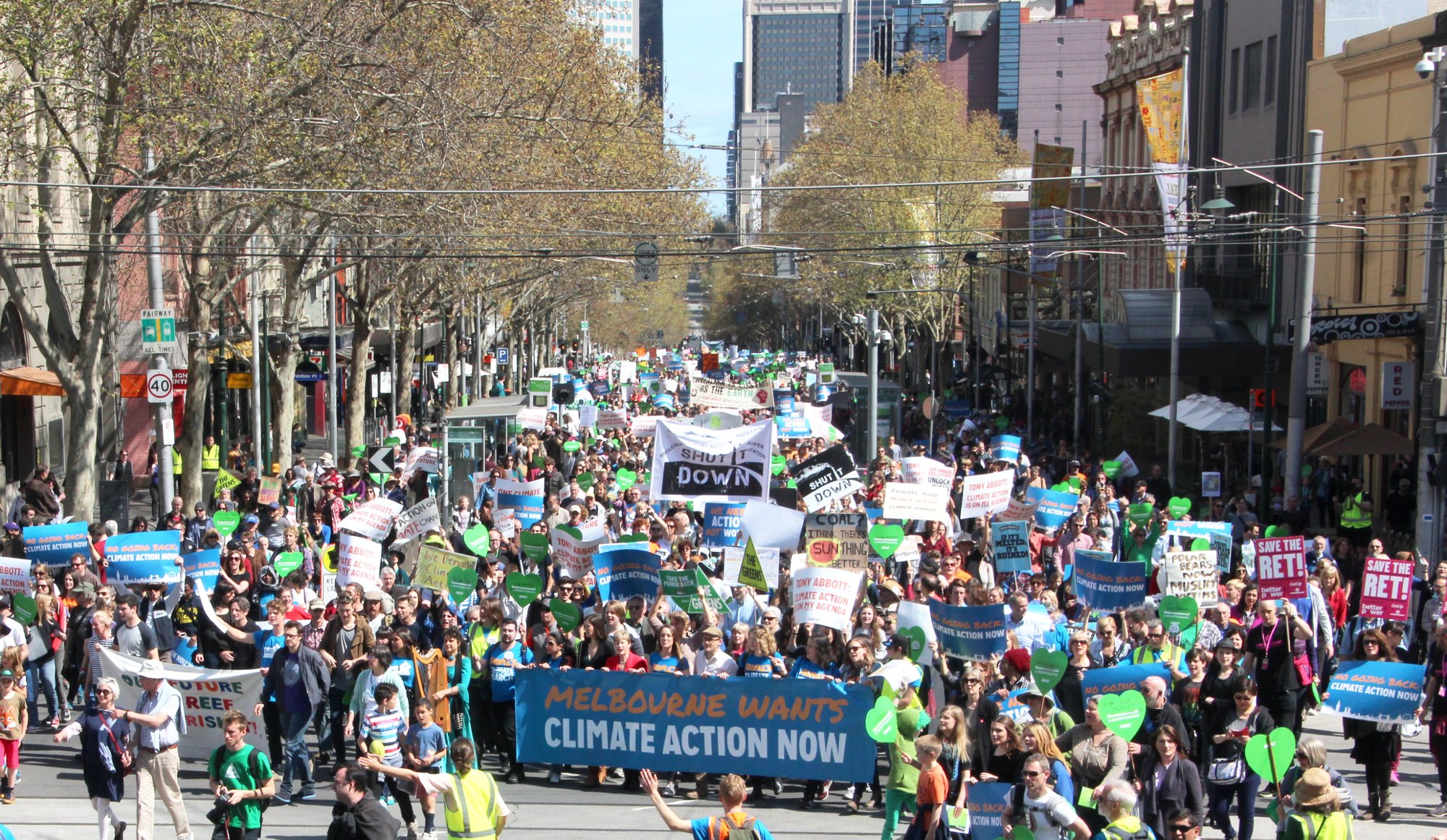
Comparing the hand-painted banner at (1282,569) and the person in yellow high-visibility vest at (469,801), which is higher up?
the hand-painted banner at (1282,569)

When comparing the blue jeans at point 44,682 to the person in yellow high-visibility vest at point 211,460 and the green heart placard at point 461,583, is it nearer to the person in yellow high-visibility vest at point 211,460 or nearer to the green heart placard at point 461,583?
the green heart placard at point 461,583

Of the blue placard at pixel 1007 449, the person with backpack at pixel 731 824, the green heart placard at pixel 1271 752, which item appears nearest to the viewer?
the person with backpack at pixel 731 824

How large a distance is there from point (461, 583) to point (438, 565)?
0.68 meters

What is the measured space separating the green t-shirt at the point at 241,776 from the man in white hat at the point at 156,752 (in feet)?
3.18

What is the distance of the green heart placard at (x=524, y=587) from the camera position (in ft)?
47.6

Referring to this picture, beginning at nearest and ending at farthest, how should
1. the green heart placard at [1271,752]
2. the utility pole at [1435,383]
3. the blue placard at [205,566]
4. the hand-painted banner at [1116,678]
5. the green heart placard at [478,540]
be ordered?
1. the green heart placard at [1271,752]
2. the hand-painted banner at [1116,678]
3. the blue placard at [205,566]
4. the green heart placard at [478,540]
5. the utility pole at [1435,383]

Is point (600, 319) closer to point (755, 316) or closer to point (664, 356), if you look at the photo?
point (664, 356)

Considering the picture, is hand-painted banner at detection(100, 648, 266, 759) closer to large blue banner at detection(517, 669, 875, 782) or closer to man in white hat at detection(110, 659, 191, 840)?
man in white hat at detection(110, 659, 191, 840)

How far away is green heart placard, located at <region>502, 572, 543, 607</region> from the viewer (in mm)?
14500

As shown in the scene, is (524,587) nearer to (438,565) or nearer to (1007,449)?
(438,565)

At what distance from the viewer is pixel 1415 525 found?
23.0 m

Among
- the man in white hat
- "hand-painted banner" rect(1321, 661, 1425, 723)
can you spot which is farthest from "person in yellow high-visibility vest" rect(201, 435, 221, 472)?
"hand-painted banner" rect(1321, 661, 1425, 723)

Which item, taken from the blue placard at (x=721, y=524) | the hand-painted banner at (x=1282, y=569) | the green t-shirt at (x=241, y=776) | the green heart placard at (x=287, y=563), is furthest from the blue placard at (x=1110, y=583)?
the green heart placard at (x=287, y=563)

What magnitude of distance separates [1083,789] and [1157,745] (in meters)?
0.50
